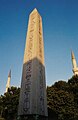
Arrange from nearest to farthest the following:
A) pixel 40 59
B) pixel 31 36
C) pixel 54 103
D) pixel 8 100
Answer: pixel 40 59 → pixel 31 36 → pixel 54 103 → pixel 8 100

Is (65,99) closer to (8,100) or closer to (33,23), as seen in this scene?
(8,100)

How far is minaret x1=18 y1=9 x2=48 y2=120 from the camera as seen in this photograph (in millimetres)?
4531

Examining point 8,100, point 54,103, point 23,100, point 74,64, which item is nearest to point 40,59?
point 23,100

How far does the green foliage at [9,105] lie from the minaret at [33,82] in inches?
625

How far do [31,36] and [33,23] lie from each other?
38.0 inches

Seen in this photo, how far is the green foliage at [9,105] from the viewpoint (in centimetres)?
2050

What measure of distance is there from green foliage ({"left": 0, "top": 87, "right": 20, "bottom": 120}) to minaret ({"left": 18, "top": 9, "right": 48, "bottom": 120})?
52.1ft

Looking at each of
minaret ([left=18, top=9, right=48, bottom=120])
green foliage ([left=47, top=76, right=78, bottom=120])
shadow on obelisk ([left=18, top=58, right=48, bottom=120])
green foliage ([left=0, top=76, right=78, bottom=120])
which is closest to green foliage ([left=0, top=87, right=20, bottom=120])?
green foliage ([left=0, top=76, right=78, bottom=120])

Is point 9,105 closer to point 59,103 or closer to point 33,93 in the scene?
point 59,103

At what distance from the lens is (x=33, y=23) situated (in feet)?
23.3

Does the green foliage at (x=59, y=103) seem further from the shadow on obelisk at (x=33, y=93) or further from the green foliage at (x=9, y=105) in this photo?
the shadow on obelisk at (x=33, y=93)

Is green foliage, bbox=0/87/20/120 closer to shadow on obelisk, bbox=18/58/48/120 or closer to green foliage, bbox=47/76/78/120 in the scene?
green foliage, bbox=47/76/78/120

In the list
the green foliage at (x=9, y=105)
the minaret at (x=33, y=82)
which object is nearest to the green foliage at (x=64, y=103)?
the green foliage at (x=9, y=105)

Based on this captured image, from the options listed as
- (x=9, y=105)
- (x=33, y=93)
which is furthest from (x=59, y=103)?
(x=33, y=93)
